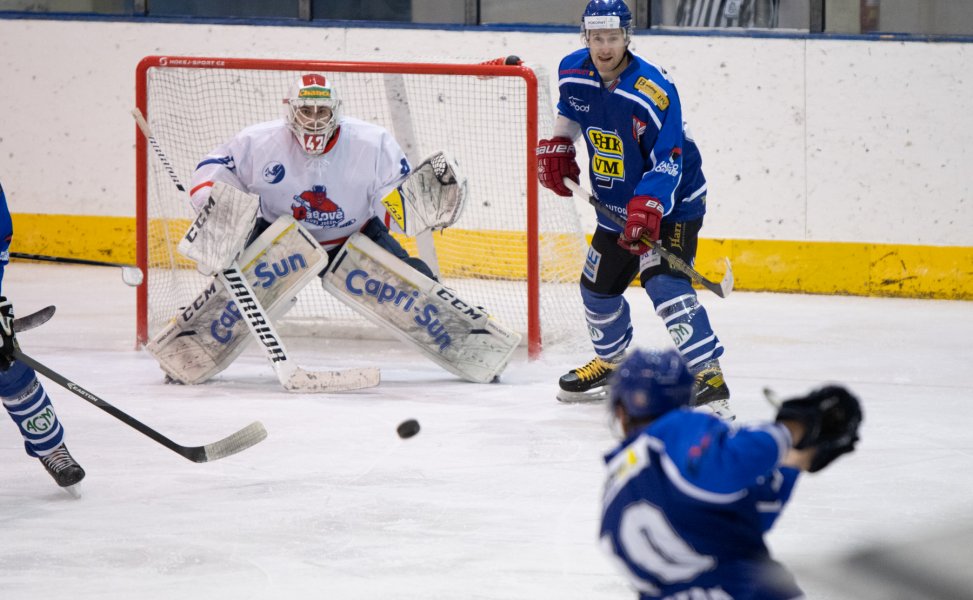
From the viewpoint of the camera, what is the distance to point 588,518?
10.3ft

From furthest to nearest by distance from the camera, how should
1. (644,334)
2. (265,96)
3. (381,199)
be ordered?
(265,96)
(644,334)
(381,199)

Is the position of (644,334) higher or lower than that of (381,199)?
lower

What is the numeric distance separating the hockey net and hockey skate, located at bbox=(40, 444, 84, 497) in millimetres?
2043

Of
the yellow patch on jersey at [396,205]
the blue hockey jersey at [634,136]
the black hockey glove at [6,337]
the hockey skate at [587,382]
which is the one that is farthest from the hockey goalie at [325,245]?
the black hockey glove at [6,337]

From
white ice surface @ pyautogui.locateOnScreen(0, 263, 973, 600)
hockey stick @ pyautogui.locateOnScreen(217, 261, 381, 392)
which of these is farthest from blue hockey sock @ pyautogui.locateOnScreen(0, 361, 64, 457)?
hockey stick @ pyautogui.locateOnScreen(217, 261, 381, 392)

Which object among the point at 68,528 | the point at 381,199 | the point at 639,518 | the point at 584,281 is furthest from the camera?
the point at 381,199

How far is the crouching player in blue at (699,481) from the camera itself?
1.58 m

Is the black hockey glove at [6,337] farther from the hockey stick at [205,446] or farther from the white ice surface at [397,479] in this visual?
the white ice surface at [397,479]

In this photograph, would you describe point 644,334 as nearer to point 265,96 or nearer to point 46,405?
point 265,96

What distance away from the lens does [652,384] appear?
1.66 metres

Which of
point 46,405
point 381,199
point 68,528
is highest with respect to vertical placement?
point 381,199

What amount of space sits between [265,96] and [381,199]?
7.96ft

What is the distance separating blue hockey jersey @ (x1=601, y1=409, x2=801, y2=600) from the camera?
157 cm

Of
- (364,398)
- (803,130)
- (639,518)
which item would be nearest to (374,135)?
(364,398)
